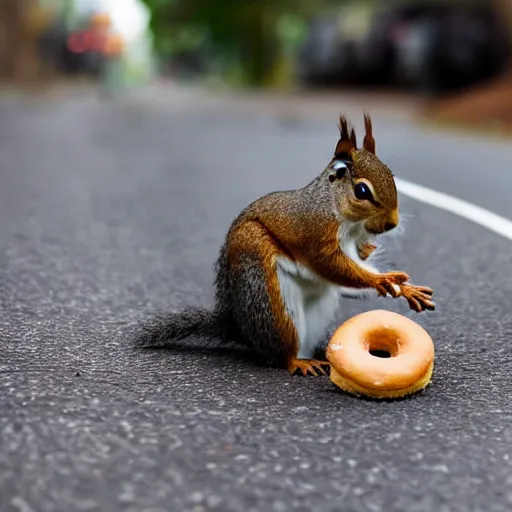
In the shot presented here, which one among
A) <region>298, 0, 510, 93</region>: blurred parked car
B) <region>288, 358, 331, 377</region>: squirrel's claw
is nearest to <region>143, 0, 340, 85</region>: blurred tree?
<region>298, 0, 510, 93</region>: blurred parked car

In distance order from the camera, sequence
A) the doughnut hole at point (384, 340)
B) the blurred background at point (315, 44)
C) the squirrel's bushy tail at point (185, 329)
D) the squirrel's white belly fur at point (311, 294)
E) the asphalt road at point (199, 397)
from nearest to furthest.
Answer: the asphalt road at point (199, 397), the doughnut hole at point (384, 340), the squirrel's white belly fur at point (311, 294), the squirrel's bushy tail at point (185, 329), the blurred background at point (315, 44)

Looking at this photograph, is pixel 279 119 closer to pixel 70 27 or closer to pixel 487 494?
pixel 487 494

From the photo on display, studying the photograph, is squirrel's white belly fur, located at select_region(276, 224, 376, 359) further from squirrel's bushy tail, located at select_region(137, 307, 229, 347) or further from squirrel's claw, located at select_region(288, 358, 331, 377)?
squirrel's bushy tail, located at select_region(137, 307, 229, 347)

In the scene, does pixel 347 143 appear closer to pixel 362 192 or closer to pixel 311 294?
pixel 362 192

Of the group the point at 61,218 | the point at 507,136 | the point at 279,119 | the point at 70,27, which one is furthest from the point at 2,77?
the point at 61,218

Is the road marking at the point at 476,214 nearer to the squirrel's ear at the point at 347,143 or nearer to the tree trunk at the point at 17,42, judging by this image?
the squirrel's ear at the point at 347,143

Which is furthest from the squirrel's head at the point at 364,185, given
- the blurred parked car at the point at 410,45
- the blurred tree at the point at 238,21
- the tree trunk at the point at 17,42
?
the blurred tree at the point at 238,21

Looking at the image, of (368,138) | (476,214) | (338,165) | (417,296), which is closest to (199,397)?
(417,296)
